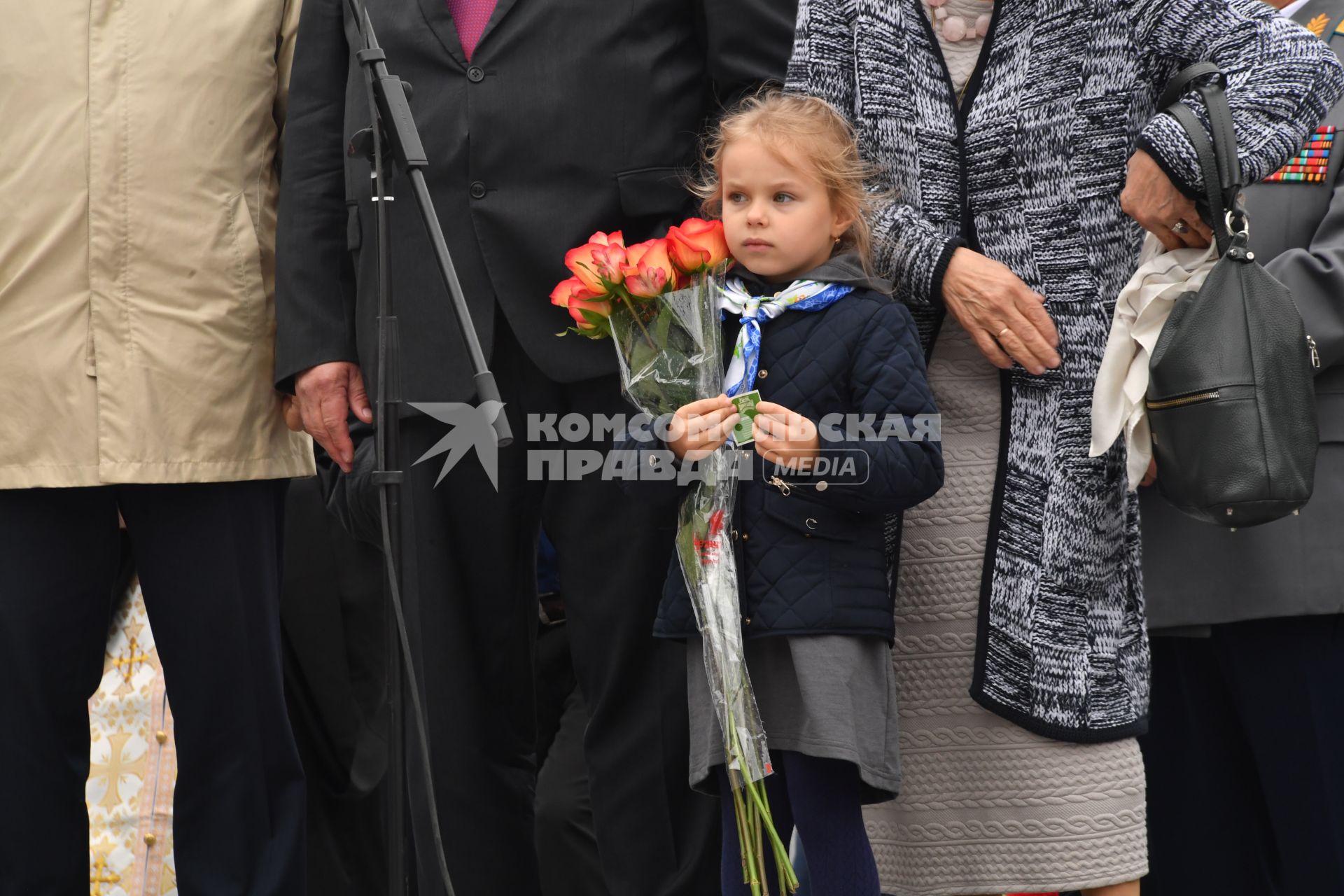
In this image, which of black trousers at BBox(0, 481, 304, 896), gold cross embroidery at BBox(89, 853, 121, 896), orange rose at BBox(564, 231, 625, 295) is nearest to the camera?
orange rose at BBox(564, 231, 625, 295)

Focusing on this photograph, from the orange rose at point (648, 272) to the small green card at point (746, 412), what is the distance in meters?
0.21

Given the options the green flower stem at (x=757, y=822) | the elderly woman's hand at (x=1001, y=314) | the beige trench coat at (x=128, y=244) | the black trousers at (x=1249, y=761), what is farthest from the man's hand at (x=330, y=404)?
the black trousers at (x=1249, y=761)

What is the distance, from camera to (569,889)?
3609 mm

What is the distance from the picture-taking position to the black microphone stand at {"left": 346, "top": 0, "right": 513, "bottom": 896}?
223cm

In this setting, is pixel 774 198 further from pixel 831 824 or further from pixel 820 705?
pixel 831 824

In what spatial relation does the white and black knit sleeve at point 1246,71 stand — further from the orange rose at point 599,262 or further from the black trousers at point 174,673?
the black trousers at point 174,673

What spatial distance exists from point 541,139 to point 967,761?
136 cm

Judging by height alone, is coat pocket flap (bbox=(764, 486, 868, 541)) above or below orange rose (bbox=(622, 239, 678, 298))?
below

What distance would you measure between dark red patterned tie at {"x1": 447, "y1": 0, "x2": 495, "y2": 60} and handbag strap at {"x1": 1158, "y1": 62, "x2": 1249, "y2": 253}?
4.16ft

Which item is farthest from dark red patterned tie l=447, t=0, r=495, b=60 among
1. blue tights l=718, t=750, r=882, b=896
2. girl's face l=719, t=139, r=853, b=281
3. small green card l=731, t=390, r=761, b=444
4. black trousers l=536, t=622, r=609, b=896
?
blue tights l=718, t=750, r=882, b=896

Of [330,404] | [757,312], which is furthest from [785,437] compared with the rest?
[330,404]

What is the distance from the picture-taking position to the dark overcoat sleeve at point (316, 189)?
2947mm

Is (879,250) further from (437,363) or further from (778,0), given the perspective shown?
(437,363)

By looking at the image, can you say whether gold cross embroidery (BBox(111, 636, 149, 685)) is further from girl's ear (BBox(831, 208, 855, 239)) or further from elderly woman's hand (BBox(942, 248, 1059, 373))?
elderly woman's hand (BBox(942, 248, 1059, 373))
